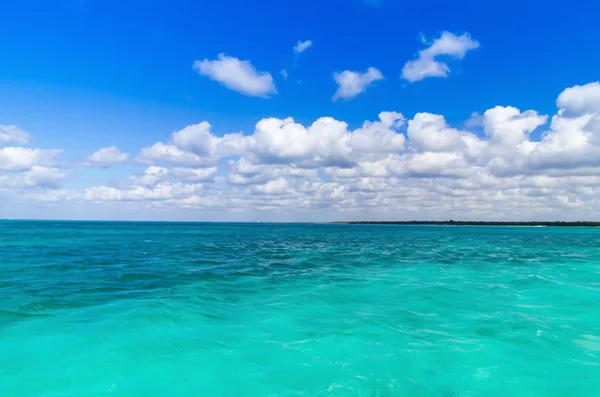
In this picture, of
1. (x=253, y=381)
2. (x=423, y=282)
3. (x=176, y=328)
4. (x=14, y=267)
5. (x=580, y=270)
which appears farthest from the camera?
(x=580, y=270)

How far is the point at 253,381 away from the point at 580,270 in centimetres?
2939

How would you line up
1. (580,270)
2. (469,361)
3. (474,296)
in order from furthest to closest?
(580,270)
(474,296)
(469,361)

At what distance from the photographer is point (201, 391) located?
27.6ft

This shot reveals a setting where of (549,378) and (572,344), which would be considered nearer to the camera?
(549,378)

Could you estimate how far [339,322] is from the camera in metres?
13.2

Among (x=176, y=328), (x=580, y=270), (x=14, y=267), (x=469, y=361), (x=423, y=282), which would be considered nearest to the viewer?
(x=469, y=361)

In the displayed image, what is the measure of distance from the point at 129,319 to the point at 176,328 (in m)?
2.17

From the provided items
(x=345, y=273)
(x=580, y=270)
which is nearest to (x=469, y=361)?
(x=345, y=273)

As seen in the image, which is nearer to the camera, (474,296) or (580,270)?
(474,296)

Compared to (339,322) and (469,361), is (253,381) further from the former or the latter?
(469,361)

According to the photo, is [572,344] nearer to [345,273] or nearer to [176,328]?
[176,328]

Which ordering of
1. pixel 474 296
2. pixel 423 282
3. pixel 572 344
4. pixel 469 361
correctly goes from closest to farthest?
pixel 469 361 < pixel 572 344 < pixel 474 296 < pixel 423 282

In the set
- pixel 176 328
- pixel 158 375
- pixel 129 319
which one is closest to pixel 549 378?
pixel 158 375

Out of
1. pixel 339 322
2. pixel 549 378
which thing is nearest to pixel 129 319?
pixel 339 322
